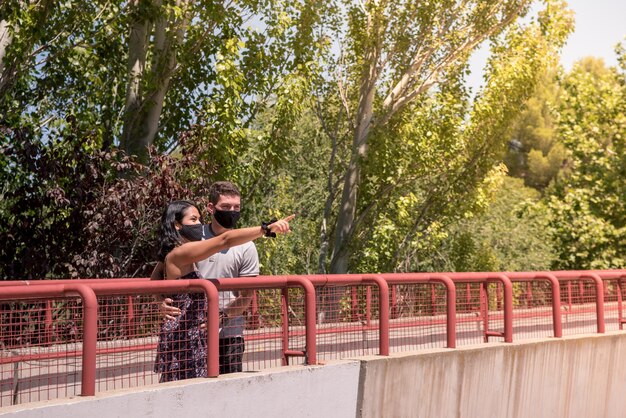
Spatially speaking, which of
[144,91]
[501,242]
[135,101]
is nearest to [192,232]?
[144,91]

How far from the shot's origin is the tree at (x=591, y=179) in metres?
Answer: 34.7

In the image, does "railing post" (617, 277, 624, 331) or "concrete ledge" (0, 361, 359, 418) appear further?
"railing post" (617, 277, 624, 331)

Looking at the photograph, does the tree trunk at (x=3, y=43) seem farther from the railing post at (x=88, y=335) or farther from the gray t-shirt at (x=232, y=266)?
the railing post at (x=88, y=335)

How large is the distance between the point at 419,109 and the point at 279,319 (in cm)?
2034

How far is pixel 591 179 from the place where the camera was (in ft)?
117

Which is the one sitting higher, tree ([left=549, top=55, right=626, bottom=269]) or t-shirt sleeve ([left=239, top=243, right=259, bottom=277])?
tree ([left=549, top=55, right=626, bottom=269])

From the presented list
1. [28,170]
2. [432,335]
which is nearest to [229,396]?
[432,335]

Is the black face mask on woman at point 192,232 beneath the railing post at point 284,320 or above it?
above

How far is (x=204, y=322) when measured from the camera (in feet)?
24.0

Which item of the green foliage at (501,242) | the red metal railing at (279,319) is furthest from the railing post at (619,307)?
the green foliage at (501,242)

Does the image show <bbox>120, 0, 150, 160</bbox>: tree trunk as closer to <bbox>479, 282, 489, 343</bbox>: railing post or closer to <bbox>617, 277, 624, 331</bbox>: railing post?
<bbox>617, 277, 624, 331</bbox>: railing post

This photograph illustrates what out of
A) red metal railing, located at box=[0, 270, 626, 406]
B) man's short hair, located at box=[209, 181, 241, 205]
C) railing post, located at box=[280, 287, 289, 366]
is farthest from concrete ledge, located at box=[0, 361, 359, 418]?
man's short hair, located at box=[209, 181, 241, 205]

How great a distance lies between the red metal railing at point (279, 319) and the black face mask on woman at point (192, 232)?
1.25ft

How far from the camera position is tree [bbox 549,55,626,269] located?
34656mm
